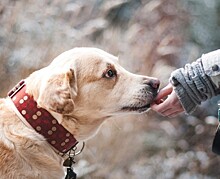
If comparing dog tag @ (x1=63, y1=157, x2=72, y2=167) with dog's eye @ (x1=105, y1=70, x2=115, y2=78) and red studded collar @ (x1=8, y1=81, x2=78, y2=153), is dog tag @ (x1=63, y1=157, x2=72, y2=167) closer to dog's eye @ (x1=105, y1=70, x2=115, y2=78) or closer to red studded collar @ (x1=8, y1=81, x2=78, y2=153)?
red studded collar @ (x1=8, y1=81, x2=78, y2=153)

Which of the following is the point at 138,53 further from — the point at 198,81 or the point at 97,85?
the point at 198,81

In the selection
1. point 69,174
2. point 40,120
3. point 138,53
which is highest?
point 40,120

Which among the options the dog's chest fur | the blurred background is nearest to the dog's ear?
the dog's chest fur

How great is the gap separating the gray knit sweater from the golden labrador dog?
0.16 m

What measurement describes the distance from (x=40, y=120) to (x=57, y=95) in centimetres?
11

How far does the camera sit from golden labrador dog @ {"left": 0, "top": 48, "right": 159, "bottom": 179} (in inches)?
59.9

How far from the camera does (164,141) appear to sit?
7.63 ft

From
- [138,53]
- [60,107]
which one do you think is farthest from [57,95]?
[138,53]

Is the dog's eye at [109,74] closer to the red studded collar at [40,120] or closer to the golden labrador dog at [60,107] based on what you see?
the golden labrador dog at [60,107]

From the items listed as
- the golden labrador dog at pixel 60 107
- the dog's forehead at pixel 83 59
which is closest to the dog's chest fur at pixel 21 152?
the golden labrador dog at pixel 60 107

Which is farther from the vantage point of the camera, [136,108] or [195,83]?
[136,108]

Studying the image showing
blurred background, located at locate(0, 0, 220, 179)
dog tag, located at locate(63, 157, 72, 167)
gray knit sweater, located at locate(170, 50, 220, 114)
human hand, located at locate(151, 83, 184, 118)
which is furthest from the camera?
blurred background, located at locate(0, 0, 220, 179)

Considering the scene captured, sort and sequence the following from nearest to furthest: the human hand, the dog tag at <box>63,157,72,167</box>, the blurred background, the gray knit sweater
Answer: the gray knit sweater → the human hand → the dog tag at <box>63,157,72,167</box> → the blurred background

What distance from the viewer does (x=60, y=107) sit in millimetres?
1480
